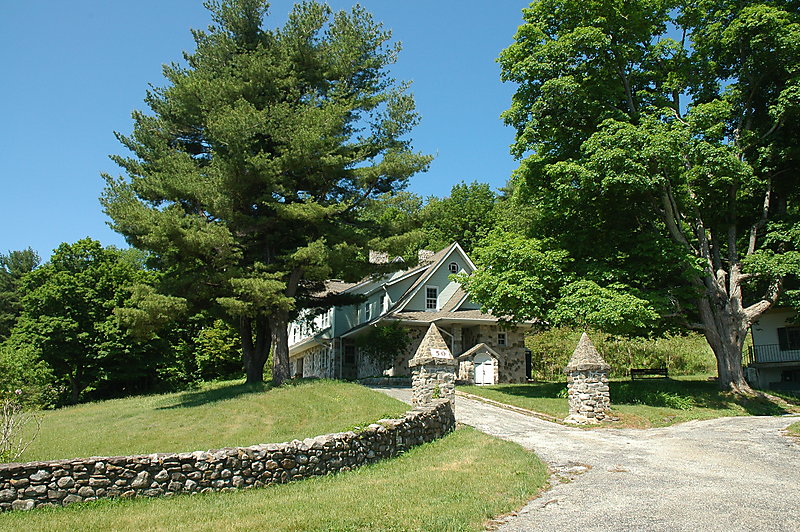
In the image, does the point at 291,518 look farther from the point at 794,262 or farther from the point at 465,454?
the point at 794,262

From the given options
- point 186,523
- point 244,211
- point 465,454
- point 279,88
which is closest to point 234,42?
point 279,88

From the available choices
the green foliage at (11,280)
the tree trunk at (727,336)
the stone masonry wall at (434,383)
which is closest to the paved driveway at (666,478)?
the stone masonry wall at (434,383)

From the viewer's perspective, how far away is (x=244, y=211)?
24.0 m

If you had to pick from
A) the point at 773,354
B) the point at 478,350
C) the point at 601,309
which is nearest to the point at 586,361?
the point at 601,309

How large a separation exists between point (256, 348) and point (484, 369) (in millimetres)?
11284

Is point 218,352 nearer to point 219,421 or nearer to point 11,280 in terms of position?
point 219,421

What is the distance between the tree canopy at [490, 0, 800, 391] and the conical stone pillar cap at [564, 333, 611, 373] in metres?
3.93

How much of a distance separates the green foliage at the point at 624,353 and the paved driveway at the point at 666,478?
1736 centimetres

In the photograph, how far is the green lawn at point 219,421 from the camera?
13.6 m

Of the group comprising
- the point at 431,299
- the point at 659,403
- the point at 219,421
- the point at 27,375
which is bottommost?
the point at 219,421

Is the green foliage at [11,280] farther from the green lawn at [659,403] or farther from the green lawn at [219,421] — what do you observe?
the green lawn at [659,403]

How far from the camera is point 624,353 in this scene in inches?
1310

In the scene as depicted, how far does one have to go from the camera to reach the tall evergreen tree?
842 inches

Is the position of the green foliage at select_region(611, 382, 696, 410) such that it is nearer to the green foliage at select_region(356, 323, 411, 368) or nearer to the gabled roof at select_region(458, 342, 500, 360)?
the gabled roof at select_region(458, 342, 500, 360)
